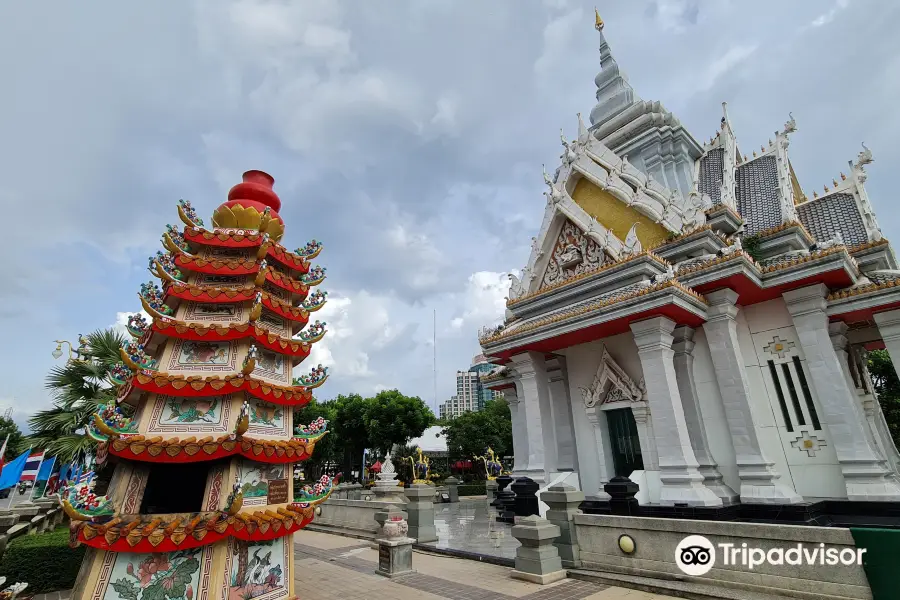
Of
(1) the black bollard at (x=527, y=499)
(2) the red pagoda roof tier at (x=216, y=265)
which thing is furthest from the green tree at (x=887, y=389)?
(2) the red pagoda roof tier at (x=216, y=265)

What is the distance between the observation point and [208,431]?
6.73m

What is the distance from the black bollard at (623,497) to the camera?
9.90m

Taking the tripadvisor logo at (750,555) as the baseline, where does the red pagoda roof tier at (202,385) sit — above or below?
above

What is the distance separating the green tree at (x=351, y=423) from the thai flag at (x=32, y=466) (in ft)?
76.4

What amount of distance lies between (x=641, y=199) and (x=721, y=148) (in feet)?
16.1

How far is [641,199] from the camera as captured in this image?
45.8 ft

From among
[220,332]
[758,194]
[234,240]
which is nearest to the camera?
[220,332]

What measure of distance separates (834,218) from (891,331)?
4.24m

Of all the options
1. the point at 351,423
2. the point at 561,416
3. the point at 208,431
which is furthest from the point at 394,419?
the point at 208,431

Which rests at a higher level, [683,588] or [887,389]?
[887,389]

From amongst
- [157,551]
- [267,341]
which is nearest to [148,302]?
[267,341]

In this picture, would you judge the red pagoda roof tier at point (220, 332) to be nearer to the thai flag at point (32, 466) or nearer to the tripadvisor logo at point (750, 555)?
the thai flag at point (32, 466)

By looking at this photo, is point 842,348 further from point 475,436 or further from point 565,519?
point 475,436

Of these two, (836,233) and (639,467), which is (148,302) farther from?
(836,233)
